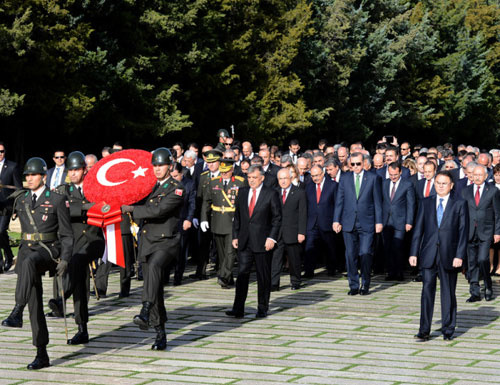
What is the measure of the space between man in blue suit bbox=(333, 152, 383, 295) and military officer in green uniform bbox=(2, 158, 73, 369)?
5.58 metres

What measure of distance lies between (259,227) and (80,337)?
3028mm

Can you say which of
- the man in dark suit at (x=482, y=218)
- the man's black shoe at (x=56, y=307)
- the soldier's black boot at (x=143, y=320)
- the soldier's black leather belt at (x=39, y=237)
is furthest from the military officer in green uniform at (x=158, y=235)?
the man in dark suit at (x=482, y=218)

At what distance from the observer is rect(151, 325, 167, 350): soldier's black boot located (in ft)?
35.0

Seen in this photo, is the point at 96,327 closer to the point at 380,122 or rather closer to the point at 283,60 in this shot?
the point at 283,60

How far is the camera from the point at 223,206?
51.7ft

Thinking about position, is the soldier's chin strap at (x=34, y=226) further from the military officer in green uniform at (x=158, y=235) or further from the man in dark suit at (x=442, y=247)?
the man in dark suit at (x=442, y=247)

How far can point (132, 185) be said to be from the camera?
11.1m

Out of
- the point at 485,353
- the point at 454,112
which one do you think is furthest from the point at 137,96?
the point at 454,112

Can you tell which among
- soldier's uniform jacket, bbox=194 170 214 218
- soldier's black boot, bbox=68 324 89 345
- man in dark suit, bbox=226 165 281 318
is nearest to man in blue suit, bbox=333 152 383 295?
soldier's uniform jacket, bbox=194 170 214 218

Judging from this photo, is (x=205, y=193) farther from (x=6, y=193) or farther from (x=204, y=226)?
(x=6, y=193)

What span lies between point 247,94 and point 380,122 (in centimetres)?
1356

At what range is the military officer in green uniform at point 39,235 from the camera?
10.2m

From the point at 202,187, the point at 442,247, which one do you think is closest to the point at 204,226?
the point at 202,187

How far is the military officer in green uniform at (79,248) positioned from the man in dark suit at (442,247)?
3.69 meters
